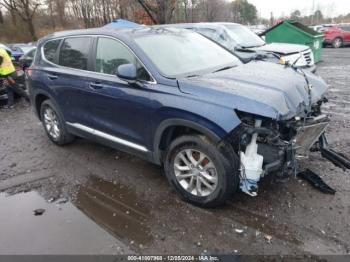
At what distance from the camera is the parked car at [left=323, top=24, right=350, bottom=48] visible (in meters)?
22.1

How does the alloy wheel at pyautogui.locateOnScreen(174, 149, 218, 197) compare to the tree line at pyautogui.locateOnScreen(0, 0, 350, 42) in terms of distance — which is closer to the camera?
the alloy wheel at pyautogui.locateOnScreen(174, 149, 218, 197)

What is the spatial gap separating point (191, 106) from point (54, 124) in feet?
10.6

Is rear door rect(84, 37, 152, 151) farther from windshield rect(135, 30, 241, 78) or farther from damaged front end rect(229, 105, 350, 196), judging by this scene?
damaged front end rect(229, 105, 350, 196)

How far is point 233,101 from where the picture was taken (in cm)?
308

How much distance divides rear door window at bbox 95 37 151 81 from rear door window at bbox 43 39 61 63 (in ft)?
3.99

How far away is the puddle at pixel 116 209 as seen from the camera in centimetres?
328

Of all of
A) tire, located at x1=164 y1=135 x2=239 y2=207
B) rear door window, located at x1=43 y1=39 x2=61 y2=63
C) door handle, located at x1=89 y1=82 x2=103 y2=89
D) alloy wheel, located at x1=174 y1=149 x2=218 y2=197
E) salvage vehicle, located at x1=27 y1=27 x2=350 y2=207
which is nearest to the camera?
salvage vehicle, located at x1=27 y1=27 x2=350 y2=207

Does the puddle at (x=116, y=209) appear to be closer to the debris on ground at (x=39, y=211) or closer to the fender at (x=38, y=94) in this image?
the debris on ground at (x=39, y=211)

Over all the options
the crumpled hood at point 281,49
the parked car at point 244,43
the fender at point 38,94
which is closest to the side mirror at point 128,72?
the fender at point 38,94

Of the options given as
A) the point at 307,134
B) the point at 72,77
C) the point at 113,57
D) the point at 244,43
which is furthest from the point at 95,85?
the point at 244,43

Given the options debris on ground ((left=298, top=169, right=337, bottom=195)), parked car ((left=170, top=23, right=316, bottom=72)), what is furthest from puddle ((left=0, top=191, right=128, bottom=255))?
parked car ((left=170, top=23, right=316, bottom=72))

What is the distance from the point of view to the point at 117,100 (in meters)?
3.97

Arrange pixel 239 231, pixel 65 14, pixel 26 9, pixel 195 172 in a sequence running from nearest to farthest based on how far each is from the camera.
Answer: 1. pixel 239 231
2. pixel 195 172
3. pixel 26 9
4. pixel 65 14

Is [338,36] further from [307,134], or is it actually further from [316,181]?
[307,134]
